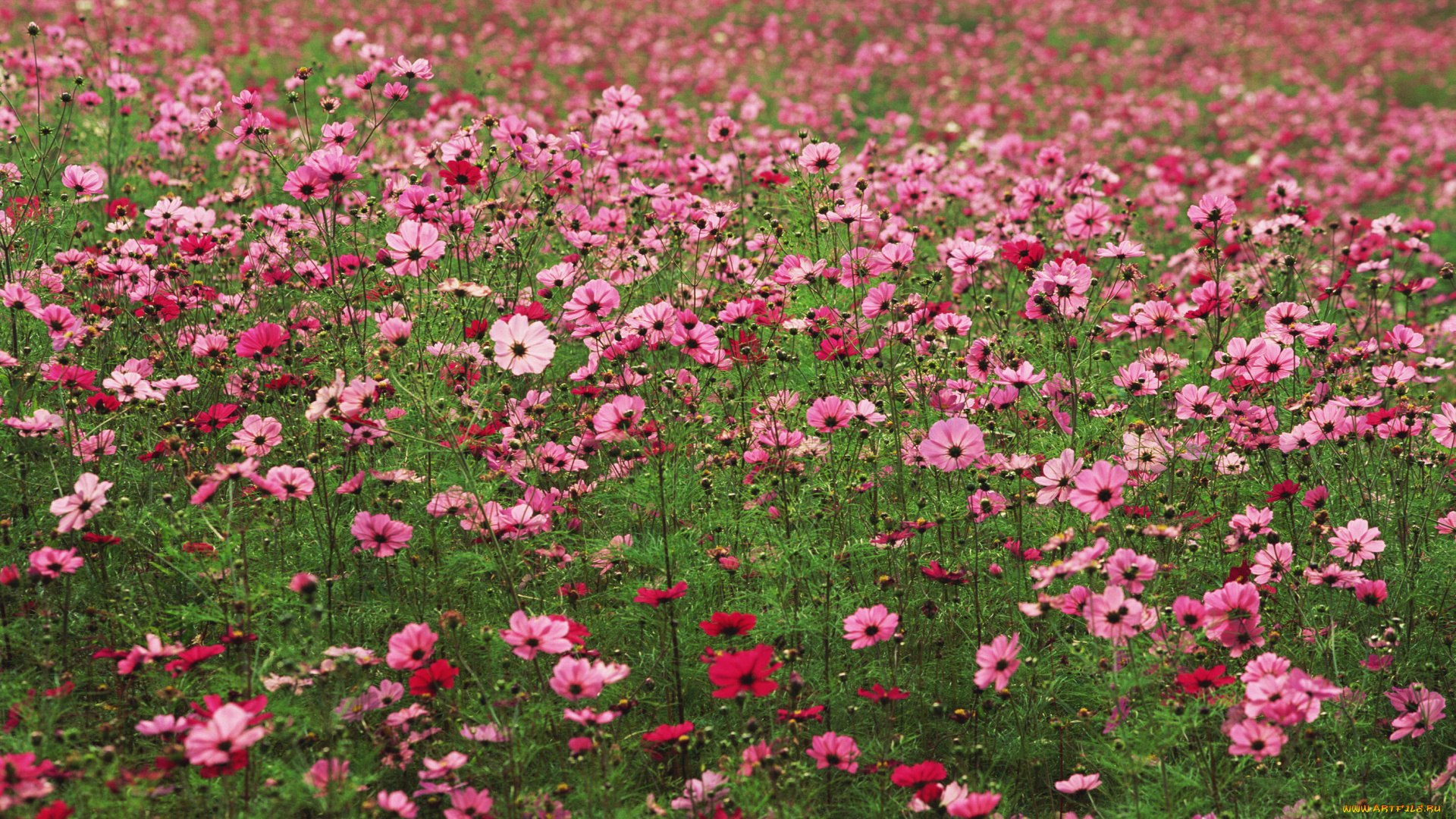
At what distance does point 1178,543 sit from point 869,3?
32.7 feet

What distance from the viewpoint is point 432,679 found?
1.97 metres

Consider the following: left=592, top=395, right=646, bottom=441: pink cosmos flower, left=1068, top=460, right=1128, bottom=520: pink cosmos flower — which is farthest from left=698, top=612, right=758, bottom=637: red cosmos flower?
left=1068, top=460, right=1128, bottom=520: pink cosmos flower

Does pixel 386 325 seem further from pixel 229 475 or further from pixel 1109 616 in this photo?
pixel 1109 616

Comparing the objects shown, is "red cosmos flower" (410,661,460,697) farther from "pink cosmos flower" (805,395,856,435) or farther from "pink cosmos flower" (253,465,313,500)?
"pink cosmos flower" (805,395,856,435)

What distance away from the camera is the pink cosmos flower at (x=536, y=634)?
1.88 meters

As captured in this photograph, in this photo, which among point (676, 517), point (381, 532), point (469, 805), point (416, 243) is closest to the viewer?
point (469, 805)

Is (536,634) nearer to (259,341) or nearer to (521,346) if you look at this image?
(521,346)

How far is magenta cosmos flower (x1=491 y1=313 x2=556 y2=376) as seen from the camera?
2.20 metres

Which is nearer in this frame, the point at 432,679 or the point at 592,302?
the point at 432,679

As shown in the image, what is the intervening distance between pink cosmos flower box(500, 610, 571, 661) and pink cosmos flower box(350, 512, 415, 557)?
457mm

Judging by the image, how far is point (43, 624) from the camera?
2078 millimetres

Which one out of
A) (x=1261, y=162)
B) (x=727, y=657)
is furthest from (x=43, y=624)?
(x=1261, y=162)

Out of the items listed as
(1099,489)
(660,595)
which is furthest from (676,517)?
(1099,489)

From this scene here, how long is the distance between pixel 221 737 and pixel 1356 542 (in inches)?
86.9
